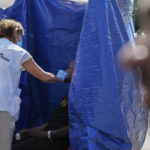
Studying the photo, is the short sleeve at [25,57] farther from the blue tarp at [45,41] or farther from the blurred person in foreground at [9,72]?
the blue tarp at [45,41]

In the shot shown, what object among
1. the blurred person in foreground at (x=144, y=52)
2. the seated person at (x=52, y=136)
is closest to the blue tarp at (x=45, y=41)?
the seated person at (x=52, y=136)

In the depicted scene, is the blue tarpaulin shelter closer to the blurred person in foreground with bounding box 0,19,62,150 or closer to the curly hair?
the blurred person in foreground with bounding box 0,19,62,150

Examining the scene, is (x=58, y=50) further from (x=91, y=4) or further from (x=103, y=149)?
(x=103, y=149)

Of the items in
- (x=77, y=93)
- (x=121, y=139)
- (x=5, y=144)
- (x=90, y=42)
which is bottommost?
(x=5, y=144)

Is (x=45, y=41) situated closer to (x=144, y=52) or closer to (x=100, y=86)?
(x=100, y=86)

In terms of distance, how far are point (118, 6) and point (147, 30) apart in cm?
140

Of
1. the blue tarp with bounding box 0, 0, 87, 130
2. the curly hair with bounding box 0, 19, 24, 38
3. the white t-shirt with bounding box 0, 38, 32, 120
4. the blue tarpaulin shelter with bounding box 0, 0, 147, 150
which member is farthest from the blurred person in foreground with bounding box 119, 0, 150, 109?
the blue tarp with bounding box 0, 0, 87, 130

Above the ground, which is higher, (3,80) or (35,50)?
(35,50)

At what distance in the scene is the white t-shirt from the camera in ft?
7.73

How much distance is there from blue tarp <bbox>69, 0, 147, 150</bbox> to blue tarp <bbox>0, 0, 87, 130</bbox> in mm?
760

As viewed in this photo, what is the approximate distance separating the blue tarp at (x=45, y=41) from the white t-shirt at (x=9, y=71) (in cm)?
61

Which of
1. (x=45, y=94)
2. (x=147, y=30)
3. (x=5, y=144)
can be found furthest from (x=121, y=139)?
(x=147, y=30)

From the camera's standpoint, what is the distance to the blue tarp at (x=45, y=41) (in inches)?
118

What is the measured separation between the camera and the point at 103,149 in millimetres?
2225
